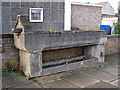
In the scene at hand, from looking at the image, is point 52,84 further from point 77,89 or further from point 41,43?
point 41,43

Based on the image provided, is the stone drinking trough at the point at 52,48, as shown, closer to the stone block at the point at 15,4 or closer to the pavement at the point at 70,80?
the pavement at the point at 70,80

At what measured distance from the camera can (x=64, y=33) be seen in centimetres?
480

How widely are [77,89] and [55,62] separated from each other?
176 cm

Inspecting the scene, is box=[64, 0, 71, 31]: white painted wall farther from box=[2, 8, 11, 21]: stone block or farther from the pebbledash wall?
box=[2, 8, 11, 21]: stone block

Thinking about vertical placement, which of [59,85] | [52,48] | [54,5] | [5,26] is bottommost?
[59,85]

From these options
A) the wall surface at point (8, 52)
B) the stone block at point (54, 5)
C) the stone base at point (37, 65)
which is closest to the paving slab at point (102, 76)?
the stone base at point (37, 65)

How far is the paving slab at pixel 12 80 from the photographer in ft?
12.7

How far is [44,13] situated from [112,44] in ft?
13.7

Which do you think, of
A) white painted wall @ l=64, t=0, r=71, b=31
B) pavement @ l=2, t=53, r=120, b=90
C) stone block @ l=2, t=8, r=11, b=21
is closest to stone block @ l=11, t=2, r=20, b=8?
stone block @ l=2, t=8, r=11, b=21

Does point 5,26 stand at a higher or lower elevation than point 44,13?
lower

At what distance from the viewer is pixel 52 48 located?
4668 mm

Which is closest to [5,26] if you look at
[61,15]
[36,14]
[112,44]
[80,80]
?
[36,14]

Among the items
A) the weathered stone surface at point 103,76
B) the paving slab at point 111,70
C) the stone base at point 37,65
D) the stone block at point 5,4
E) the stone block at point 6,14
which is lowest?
the weathered stone surface at point 103,76

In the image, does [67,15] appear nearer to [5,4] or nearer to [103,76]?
[5,4]
